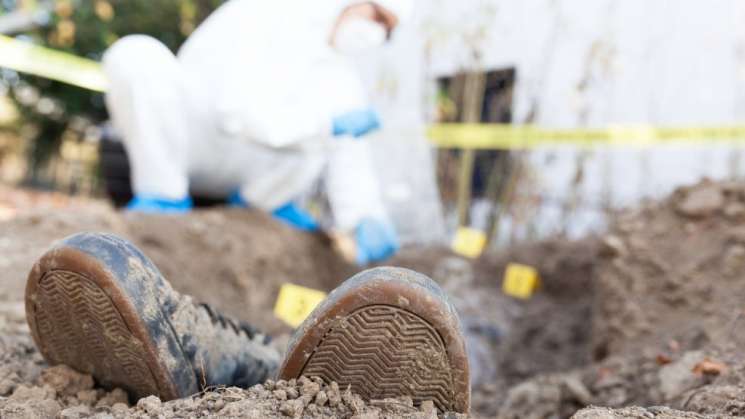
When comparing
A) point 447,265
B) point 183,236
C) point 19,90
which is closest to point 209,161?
point 183,236

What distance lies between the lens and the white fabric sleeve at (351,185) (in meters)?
2.88

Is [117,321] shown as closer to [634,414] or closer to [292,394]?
[292,394]

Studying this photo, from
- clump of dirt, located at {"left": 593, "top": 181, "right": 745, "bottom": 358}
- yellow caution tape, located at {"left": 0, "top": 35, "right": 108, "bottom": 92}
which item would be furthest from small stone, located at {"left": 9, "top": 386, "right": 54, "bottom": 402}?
yellow caution tape, located at {"left": 0, "top": 35, "right": 108, "bottom": 92}

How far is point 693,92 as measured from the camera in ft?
12.3

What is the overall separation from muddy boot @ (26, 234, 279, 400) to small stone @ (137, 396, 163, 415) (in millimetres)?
72

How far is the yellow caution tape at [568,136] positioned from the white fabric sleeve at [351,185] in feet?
3.62

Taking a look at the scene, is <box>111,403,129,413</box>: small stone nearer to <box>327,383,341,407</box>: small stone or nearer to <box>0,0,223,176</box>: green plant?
<box>327,383,341,407</box>: small stone

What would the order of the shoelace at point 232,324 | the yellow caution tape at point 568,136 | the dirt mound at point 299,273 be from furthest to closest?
the yellow caution tape at point 568,136 → the dirt mound at point 299,273 → the shoelace at point 232,324

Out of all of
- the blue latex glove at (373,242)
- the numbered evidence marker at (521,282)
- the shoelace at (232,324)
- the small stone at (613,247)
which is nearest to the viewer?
the shoelace at (232,324)

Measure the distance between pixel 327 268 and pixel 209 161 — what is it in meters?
0.72

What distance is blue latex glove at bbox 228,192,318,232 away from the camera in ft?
10.2

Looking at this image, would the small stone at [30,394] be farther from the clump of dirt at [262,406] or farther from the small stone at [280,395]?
the small stone at [280,395]

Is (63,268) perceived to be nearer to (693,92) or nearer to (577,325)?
(577,325)

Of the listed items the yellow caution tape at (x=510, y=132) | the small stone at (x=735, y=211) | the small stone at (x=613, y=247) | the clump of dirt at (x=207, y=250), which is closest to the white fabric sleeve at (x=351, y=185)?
the clump of dirt at (x=207, y=250)
